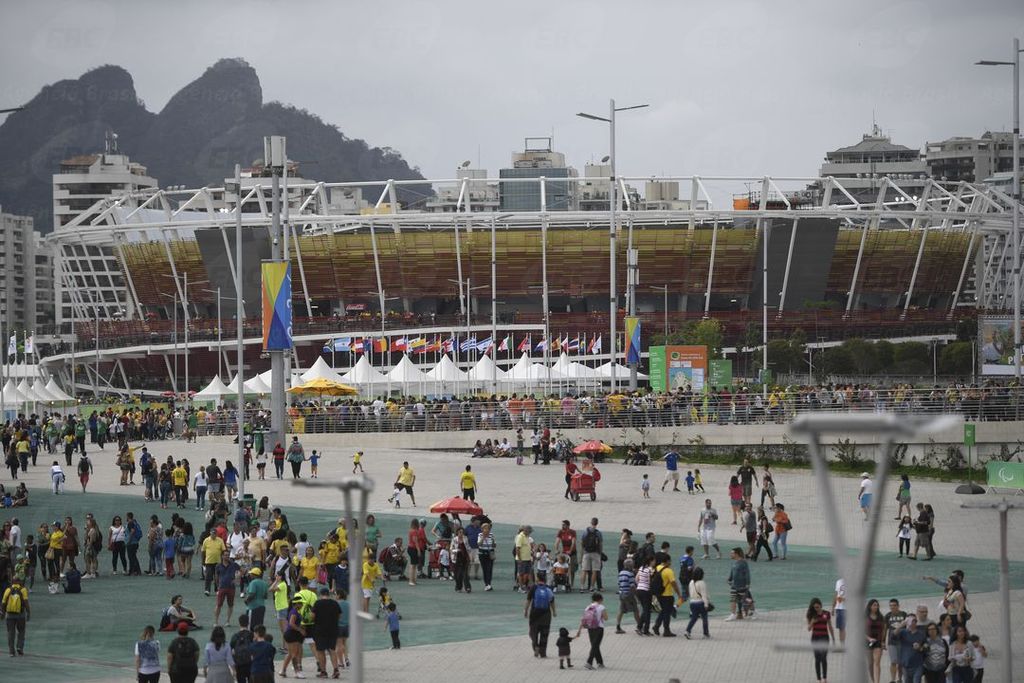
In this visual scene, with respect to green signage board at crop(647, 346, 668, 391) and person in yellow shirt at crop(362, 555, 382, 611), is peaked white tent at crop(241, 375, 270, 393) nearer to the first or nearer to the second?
green signage board at crop(647, 346, 668, 391)

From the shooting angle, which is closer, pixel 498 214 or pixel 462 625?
pixel 462 625

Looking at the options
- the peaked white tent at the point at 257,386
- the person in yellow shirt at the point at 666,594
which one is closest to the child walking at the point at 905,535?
the person in yellow shirt at the point at 666,594

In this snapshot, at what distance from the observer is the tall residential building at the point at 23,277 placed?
172 metres

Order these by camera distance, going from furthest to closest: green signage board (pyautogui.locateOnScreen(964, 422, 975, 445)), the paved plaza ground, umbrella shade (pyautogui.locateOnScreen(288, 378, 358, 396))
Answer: umbrella shade (pyautogui.locateOnScreen(288, 378, 358, 396)), green signage board (pyautogui.locateOnScreen(964, 422, 975, 445)), the paved plaza ground

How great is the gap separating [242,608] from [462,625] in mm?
3504

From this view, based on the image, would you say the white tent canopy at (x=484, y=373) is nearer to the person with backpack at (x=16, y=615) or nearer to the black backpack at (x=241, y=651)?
the person with backpack at (x=16, y=615)

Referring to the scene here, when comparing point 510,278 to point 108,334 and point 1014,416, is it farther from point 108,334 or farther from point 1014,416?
point 1014,416

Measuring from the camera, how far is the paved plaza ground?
67.5ft

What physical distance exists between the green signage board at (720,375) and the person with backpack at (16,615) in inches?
1508

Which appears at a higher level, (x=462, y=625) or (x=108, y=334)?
(x=108, y=334)

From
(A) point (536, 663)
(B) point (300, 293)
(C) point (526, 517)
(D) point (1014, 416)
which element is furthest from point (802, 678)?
(B) point (300, 293)

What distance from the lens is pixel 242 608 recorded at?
973 inches

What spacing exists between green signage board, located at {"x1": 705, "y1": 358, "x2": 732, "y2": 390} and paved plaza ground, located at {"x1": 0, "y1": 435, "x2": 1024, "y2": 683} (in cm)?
1485

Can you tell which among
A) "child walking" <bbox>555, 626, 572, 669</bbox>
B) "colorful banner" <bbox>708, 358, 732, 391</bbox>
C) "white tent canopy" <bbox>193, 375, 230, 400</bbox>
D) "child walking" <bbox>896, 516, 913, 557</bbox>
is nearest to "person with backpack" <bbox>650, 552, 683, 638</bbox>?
"child walking" <bbox>555, 626, 572, 669</bbox>
